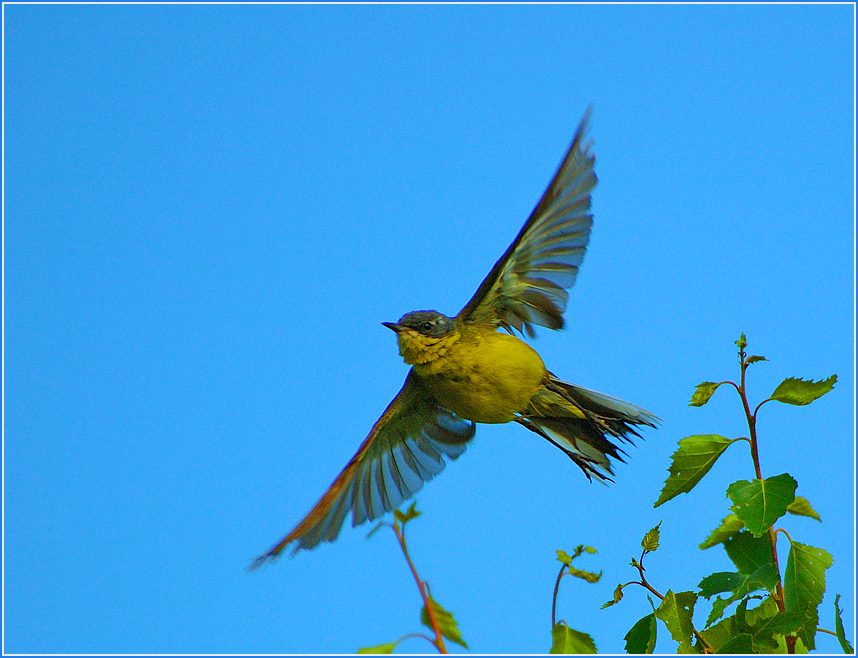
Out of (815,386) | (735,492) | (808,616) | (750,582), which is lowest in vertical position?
(808,616)

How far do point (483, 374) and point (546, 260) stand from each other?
106 cm

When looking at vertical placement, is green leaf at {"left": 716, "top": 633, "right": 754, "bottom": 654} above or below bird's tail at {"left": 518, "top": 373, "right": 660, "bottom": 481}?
below

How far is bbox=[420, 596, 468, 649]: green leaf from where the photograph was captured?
8.57ft

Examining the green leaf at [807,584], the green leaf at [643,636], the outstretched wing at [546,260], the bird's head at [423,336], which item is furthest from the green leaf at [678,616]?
the outstretched wing at [546,260]

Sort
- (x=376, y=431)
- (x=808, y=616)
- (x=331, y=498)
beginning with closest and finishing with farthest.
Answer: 1. (x=808, y=616)
2. (x=331, y=498)
3. (x=376, y=431)

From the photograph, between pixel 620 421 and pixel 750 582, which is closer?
pixel 750 582

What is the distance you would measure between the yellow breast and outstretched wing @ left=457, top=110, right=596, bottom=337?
1.32ft

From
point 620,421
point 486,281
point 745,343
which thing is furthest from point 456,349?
point 745,343

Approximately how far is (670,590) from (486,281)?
2790 mm

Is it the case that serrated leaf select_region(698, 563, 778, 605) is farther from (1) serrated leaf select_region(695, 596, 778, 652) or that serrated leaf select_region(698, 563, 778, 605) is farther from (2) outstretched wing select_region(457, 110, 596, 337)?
(2) outstretched wing select_region(457, 110, 596, 337)

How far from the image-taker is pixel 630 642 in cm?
291

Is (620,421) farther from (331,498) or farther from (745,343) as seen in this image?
(745,343)

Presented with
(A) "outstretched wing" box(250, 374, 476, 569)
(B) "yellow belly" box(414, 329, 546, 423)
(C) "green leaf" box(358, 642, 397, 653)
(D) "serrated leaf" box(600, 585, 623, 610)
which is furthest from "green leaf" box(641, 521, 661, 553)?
(A) "outstretched wing" box(250, 374, 476, 569)

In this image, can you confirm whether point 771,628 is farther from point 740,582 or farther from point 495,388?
point 495,388
